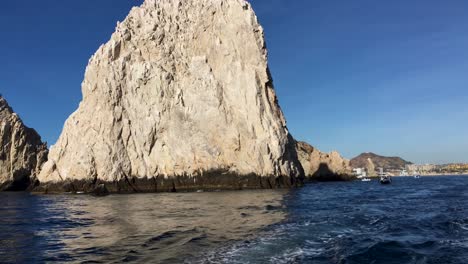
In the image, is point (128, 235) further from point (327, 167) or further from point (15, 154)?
point (327, 167)

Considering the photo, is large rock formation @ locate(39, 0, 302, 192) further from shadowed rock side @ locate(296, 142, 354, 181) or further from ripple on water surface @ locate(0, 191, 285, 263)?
shadowed rock side @ locate(296, 142, 354, 181)

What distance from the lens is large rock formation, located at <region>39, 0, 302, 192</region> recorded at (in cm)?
6203

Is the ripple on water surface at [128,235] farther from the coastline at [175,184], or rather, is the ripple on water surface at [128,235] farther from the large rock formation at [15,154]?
Answer: the large rock formation at [15,154]

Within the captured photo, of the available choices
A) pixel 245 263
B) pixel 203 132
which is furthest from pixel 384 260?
pixel 203 132

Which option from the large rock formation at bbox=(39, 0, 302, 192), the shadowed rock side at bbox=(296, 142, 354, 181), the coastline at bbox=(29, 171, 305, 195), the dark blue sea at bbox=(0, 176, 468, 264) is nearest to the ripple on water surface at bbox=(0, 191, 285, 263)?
the dark blue sea at bbox=(0, 176, 468, 264)

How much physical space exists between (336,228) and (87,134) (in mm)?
55971

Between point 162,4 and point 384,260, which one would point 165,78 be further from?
point 384,260

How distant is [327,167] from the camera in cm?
11531

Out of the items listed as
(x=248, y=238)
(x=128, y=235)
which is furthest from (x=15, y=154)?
(x=248, y=238)

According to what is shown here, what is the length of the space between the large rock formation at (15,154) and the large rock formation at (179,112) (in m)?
20.2

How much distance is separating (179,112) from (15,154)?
133 feet

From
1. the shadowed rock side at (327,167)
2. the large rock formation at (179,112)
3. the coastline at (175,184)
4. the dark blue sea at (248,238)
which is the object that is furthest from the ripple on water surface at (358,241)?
the shadowed rock side at (327,167)

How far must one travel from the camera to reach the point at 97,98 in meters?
69.5

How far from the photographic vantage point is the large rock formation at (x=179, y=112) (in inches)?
2442
